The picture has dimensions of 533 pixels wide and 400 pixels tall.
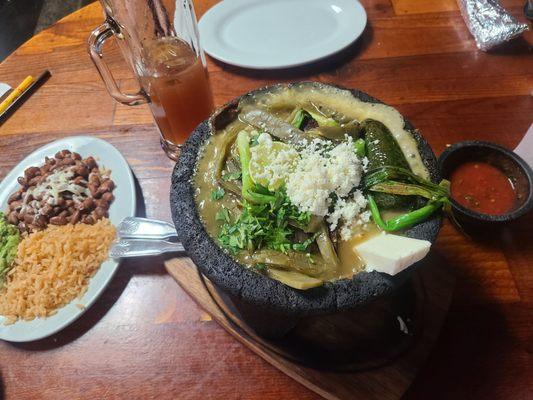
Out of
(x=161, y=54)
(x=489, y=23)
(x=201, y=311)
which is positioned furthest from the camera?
(x=489, y=23)

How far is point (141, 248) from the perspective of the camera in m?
1.50

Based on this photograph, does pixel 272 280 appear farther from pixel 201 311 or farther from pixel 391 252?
pixel 201 311

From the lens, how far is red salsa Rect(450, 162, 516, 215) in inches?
59.6

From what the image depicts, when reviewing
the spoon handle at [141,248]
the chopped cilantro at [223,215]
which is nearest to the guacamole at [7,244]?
the spoon handle at [141,248]

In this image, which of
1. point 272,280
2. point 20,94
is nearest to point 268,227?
point 272,280

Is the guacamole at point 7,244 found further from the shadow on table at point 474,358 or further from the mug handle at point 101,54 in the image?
the shadow on table at point 474,358

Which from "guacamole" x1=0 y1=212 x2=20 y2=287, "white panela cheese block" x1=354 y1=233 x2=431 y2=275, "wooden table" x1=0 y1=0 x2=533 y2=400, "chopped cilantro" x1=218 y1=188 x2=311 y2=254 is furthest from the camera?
"guacamole" x1=0 y1=212 x2=20 y2=287

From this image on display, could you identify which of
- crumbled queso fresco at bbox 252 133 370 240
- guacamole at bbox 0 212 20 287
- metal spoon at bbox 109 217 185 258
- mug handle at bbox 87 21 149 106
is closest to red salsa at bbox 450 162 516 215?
crumbled queso fresco at bbox 252 133 370 240

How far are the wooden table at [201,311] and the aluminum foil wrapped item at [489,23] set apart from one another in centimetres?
5

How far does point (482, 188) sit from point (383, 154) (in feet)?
1.98

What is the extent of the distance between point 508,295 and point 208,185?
1073 millimetres

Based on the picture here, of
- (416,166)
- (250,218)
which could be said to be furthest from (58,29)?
(416,166)

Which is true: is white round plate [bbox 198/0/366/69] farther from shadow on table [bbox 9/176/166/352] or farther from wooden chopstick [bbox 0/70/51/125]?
shadow on table [bbox 9/176/166/352]

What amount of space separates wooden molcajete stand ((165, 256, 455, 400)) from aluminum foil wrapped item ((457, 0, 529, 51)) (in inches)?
49.1
